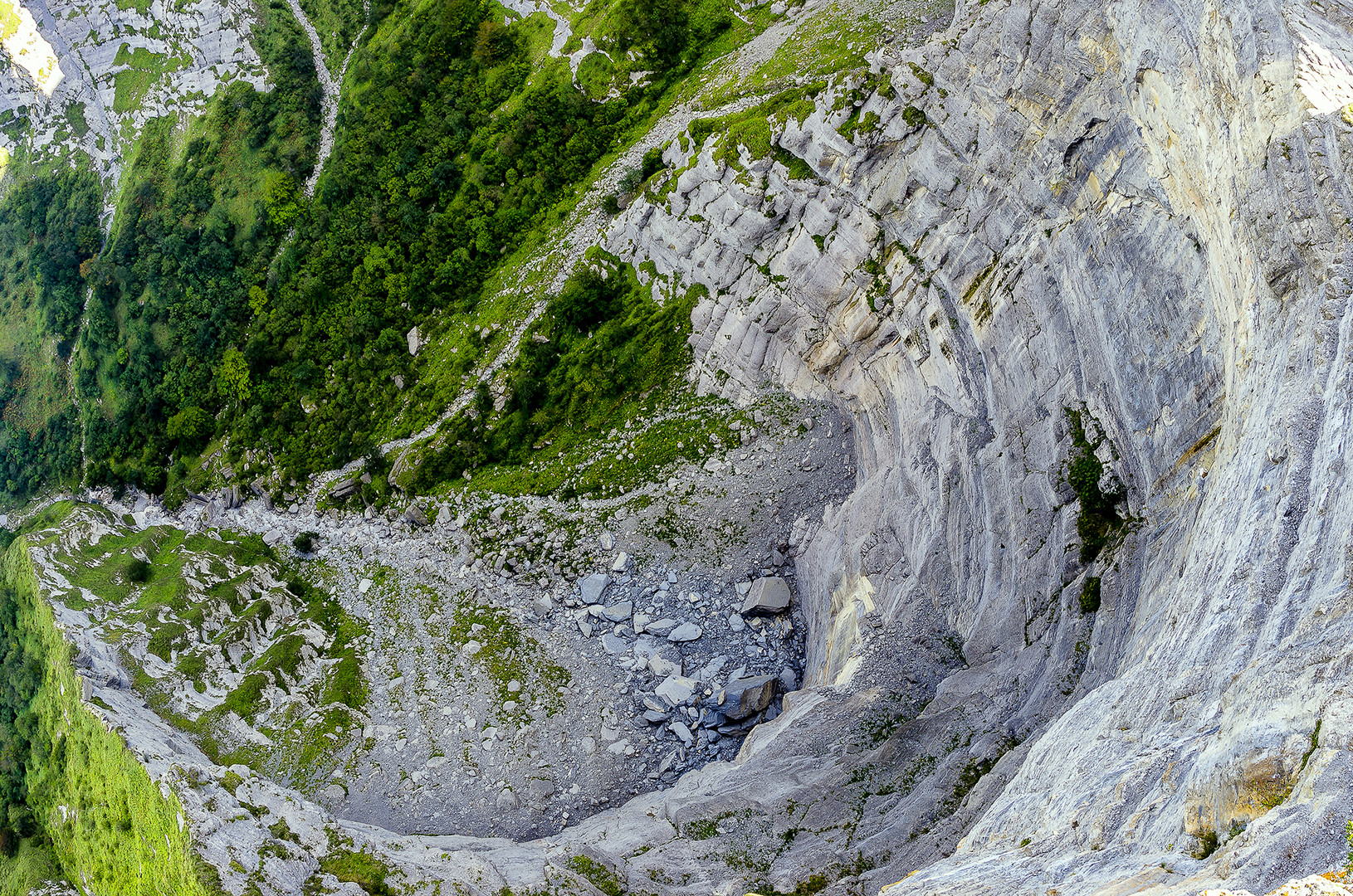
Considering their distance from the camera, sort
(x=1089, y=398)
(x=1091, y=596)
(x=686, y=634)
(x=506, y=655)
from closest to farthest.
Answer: (x=1091, y=596), (x=1089, y=398), (x=686, y=634), (x=506, y=655)

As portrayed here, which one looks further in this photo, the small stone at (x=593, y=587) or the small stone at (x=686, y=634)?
the small stone at (x=593, y=587)

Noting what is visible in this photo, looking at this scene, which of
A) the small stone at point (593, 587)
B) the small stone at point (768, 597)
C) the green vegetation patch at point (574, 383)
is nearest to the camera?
the small stone at point (768, 597)

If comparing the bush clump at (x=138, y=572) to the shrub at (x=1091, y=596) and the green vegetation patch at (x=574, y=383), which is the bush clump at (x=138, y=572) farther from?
the shrub at (x=1091, y=596)

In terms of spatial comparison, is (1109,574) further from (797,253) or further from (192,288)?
(192,288)

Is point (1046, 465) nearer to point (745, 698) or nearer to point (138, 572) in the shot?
point (745, 698)

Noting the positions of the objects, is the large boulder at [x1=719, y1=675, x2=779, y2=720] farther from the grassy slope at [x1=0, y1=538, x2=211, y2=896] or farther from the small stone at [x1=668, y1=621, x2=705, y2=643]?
the grassy slope at [x1=0, y1=538, x2=211, y2=896]

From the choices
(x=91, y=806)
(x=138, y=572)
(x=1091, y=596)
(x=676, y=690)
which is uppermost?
(x=1091, y=596)

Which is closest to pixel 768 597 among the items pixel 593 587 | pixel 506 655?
pixel 593 587

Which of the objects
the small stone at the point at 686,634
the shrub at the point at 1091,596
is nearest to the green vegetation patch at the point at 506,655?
the small stone at the point at 686,634
